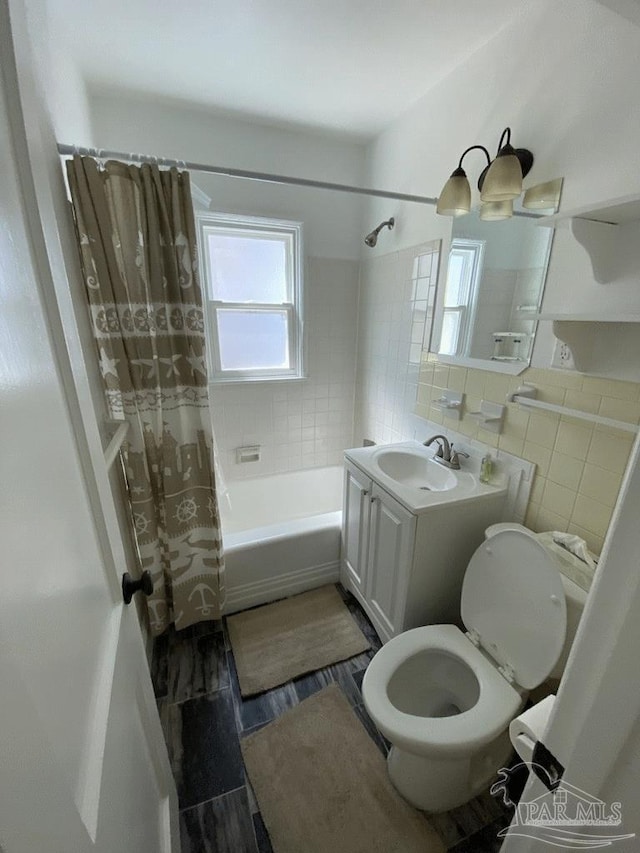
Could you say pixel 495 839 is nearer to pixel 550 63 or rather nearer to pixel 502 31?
pixel 550 63

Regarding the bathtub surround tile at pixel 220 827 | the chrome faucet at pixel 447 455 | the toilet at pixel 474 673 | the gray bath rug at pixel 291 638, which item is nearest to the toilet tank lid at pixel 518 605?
the toilet at pixel 474 673

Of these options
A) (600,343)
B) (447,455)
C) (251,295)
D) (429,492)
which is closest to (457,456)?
(447,455)

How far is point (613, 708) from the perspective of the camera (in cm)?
38

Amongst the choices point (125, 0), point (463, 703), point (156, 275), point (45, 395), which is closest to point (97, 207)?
point (156, 275)

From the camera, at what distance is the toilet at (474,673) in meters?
0.98

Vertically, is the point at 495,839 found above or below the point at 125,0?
below

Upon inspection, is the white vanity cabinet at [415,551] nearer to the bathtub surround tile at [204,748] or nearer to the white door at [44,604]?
the bathtub surround tile at [204,748]

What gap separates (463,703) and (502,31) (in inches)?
96.6

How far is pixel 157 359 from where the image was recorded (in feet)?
4.52

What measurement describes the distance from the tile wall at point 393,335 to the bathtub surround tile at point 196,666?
4.84ft

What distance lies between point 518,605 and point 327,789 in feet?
2.88

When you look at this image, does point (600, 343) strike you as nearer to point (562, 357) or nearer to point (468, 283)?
point (562, 357)

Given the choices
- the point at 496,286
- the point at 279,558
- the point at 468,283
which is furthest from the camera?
the point at 279,558

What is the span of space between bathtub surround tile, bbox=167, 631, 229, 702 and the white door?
0.88 meters
